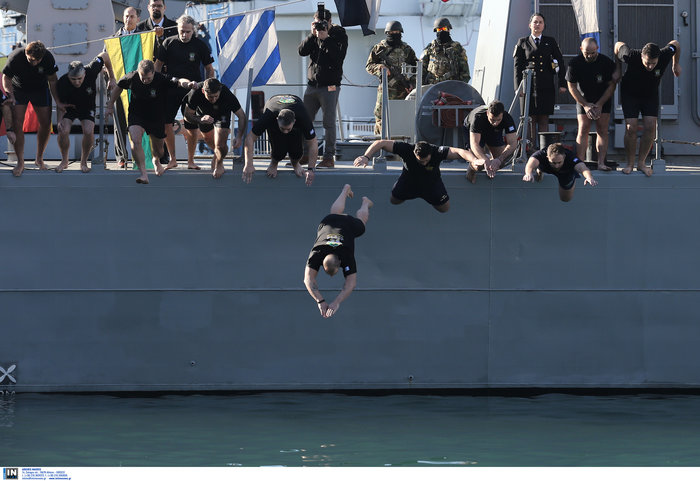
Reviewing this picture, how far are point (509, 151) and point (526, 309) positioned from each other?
5.17ft

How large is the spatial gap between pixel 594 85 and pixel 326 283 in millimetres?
3372

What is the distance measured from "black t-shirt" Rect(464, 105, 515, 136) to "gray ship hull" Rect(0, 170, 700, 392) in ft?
1.62

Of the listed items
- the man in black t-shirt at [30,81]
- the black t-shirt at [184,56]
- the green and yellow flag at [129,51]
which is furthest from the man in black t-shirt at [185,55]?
the man in black t-shirt at [30,81]

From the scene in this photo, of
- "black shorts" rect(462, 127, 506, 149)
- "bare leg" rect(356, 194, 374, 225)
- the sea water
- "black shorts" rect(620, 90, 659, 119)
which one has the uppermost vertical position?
"black shorts" rect(620, 90, 659, 119)

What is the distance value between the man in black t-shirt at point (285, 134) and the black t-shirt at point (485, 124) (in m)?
1.53

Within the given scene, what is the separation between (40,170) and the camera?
10.1 meters

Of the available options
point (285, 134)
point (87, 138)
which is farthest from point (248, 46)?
point (87, 138)

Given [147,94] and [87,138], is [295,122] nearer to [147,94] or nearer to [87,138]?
[147,94]

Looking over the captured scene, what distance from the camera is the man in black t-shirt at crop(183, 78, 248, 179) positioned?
9.75m

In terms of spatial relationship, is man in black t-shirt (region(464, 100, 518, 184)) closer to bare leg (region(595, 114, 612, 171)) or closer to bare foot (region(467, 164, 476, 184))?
bare foot (region(467, 164, 476, 184))

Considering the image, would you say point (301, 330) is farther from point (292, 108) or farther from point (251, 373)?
point (292, 108)

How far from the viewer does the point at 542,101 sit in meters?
10.8

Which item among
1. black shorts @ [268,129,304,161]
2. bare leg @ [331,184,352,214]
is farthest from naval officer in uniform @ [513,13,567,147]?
black shorts @ [268,129,304,161]

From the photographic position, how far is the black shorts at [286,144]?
986cm
